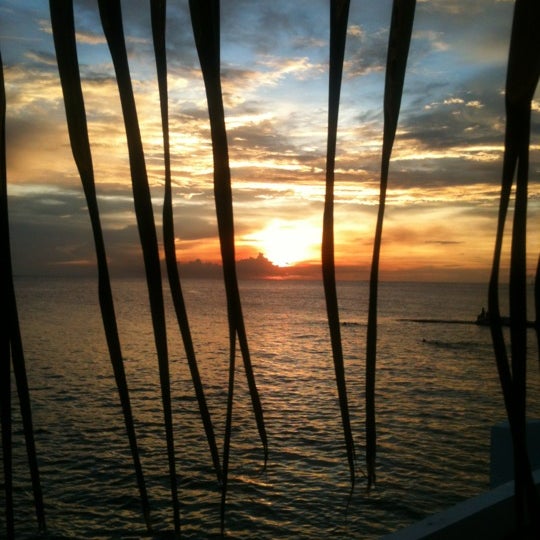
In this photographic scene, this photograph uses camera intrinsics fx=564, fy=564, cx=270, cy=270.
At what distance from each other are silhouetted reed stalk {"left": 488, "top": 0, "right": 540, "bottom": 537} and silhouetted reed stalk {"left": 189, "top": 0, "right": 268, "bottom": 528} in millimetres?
240

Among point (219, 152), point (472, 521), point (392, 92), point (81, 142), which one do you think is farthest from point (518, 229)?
point (472, 521)

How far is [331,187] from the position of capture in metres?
0.59

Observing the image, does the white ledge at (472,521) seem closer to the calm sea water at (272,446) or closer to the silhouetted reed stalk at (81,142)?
the silhouetted reed stalk at (81,142)

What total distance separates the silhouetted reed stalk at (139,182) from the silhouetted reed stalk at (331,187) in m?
0.16

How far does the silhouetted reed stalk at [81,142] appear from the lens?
0.50m

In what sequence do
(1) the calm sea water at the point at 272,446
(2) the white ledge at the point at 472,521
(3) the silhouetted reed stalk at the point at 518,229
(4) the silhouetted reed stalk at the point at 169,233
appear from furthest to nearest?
(1) the calm sea water at the point at 272,446 < (2) the white ledge at the point at 472,521 < (4) the silhouetted reed stalk at the point at 169,233 < (3) the silhouetted reed stalk at the point at 518,229

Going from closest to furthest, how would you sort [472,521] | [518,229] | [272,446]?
[518,229], [472,521], [272,446]

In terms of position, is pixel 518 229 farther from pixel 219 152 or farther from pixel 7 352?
pixel 7 352

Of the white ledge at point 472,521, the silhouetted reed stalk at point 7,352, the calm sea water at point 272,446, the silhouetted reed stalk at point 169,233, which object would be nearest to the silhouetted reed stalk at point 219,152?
the silhouetted reed stalk at point 169,233

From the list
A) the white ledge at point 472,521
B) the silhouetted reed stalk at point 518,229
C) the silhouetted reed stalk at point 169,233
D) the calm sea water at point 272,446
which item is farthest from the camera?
the calm sea water at point 272,446

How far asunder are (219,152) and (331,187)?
125 mm

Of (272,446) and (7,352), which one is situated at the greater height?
(7,352)

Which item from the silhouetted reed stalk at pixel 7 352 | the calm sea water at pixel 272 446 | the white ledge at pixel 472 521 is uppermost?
the silhouetted reed stalk at pixel 7 352

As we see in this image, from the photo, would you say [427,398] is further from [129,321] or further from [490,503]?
[129,321]
